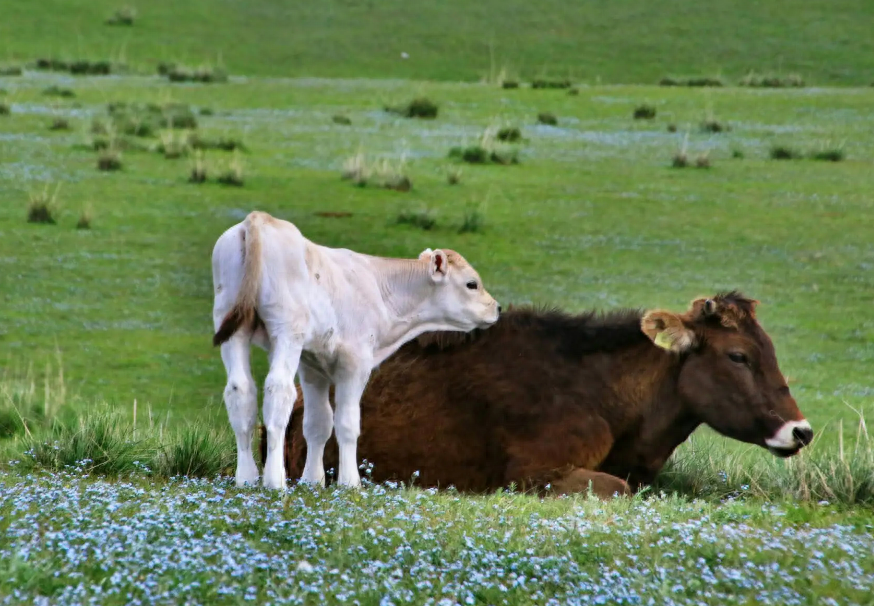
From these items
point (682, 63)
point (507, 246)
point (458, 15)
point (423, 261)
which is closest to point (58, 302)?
point (507, 246)

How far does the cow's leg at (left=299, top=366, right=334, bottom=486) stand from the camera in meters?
9.55

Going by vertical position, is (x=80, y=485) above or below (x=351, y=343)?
below

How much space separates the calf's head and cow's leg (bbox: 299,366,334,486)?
2.49 meters

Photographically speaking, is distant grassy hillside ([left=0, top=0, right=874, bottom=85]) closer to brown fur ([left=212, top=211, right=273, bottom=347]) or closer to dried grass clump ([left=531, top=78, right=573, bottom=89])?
dried grass clump ([left=531, top=78, right=573, bottom=89])

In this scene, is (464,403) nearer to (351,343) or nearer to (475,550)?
(351,343)

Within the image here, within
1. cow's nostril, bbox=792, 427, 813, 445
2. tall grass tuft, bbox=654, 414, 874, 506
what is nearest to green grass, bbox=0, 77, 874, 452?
tall grass tuft, bbox=654, 414, 874, 506

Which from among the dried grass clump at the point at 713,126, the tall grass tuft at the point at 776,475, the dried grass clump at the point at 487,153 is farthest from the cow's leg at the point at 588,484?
the dried grass clump at the point at 713,126

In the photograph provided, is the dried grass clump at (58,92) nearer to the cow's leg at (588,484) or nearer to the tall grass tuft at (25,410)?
the tall grass tuft at (25,410)


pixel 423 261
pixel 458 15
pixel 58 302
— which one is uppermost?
pixel 458 15

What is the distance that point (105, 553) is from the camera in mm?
6562

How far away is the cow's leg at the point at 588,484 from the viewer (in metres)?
9.88

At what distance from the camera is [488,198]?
82.4ft

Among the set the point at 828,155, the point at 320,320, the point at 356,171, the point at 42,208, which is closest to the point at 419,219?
the point at 356,171

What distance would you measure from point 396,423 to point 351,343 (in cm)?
154
